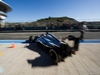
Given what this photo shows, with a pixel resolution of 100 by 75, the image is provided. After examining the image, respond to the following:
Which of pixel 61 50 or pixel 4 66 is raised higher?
pixel 61 50

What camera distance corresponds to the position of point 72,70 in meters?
5.06

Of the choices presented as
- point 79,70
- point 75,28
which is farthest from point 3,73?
point 75,28

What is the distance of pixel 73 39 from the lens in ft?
20.2

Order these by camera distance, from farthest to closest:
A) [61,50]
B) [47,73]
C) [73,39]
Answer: [73,39]
[61,50]
[47,73]

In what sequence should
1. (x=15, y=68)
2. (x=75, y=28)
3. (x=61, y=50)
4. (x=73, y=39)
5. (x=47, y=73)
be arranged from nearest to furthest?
(x=47, y=73) < (x=15, y=68) < (x=61, y=50) < (x=73, y=39) < (x=75, y=28)

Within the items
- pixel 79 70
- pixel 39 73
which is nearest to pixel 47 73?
pixel 39 73

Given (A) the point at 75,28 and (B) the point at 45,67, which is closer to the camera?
(B) the point at 45,67

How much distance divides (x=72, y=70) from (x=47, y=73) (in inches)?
43.1

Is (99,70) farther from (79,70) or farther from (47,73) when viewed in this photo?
(47,73)

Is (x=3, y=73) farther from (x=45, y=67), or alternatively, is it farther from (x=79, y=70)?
(x=79, y=70)

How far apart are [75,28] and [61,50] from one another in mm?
25461

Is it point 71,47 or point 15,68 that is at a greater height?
point 71,47

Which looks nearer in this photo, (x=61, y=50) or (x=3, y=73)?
(x=3, y=73)

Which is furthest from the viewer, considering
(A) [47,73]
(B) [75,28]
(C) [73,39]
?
(B) [75,28]
